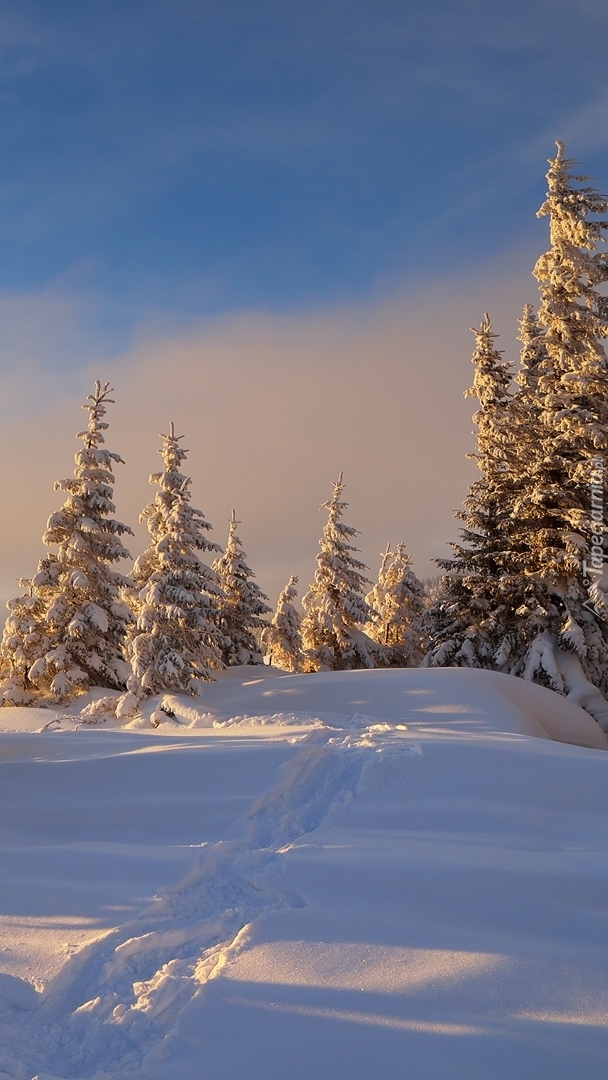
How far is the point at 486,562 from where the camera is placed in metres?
23.8

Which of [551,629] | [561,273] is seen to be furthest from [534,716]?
[561,273]

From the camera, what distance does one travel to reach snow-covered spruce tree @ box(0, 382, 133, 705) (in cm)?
2212

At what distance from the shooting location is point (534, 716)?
18.6m

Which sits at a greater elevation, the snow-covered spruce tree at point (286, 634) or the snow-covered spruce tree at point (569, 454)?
the snow-covered spruce tree at point (569, 454)

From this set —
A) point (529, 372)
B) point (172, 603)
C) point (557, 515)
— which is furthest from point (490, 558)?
point (172, 603)

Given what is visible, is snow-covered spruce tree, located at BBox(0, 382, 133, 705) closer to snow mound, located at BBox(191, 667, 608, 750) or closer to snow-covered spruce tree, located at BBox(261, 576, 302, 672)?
snow mound, located at BBox(191, 667, 608, 750)

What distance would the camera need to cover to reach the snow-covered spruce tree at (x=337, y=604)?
29828 millimetres

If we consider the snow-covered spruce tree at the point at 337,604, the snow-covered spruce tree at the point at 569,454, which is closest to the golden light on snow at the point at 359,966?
the snow-covered spruce tree at the point at 569,454

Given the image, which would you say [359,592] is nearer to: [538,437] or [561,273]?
[538,437]

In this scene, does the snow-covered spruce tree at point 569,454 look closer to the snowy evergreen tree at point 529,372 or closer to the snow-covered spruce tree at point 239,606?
the snowy evergreen tree at point 529,372

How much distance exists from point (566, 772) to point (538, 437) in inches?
624

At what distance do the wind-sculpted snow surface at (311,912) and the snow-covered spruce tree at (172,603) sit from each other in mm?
8508

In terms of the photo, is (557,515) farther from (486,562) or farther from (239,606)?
(239,606)

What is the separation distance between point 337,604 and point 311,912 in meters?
23.8
